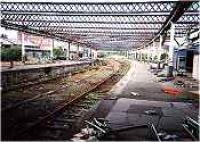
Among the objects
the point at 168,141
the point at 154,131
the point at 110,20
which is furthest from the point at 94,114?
the point at 110,20

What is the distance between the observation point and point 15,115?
953cm

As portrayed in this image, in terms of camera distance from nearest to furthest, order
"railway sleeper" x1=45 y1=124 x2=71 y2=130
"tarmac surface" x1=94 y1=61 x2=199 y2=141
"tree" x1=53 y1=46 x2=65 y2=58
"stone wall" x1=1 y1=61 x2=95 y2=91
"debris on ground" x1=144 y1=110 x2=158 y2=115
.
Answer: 1. "tarmac surface" x1=94 y1=61 x2=199 y2=141
2. "railway sleeper" x1=45 y1=124 x2=71 y2=130
3. "debris on ground" x1=144 y1=110 x2=158 y2=115
4. "stone wall" x1=1 y1=61 x2=95 y2=91
5. "tree" x1=53 y1=46 x2=65 y2=58

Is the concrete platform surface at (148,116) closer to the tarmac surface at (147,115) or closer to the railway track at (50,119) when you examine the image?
the tarmac surface at (147,115)

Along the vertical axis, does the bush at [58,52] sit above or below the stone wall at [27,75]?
above

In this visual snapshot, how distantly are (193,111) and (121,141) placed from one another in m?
5.36

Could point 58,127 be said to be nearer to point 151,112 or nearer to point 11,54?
point 151,112

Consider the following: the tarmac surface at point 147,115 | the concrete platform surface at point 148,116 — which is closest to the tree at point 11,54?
the tarmac surface at point 147,115

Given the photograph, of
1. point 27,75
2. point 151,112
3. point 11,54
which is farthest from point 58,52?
point 151,112

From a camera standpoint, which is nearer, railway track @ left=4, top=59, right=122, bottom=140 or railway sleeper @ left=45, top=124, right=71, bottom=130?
railway track @ left=4, top=59, right=122, bottom=140

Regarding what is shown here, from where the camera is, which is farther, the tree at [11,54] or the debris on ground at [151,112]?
the tree at [11,54]

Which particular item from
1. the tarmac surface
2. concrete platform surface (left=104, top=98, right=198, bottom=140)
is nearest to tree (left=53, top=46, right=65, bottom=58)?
the tarmac surface

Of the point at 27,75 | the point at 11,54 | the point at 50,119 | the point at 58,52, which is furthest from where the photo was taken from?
the point at 58,52

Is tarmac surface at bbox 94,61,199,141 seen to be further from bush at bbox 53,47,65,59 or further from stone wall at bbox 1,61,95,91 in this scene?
bush at bbox 53,47,65,59

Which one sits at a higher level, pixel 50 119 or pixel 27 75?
pixel 27 75
